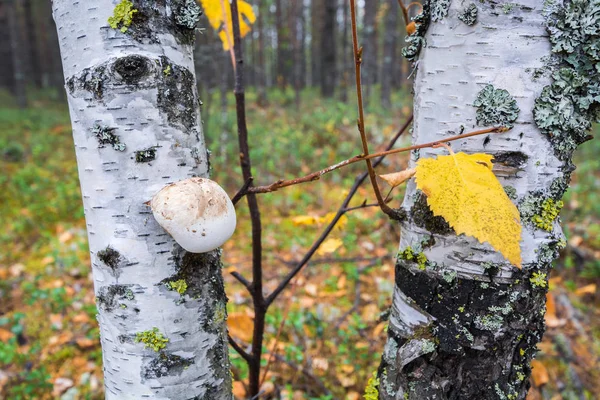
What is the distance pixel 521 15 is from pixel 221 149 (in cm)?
568

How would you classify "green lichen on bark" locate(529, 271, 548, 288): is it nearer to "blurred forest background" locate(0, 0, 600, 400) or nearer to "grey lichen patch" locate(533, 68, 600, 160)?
"grey lichen patch" locate(533, 68, 600, 160)

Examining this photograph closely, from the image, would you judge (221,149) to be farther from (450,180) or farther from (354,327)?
(450,180)

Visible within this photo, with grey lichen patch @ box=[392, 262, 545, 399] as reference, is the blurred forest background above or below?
below

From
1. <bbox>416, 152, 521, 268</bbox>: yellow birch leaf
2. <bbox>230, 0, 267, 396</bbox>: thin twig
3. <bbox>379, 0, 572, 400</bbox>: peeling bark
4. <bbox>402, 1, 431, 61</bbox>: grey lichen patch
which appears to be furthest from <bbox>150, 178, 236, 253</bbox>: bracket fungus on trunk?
<bbox>402, 1, 431, 61</bbox>: grey lichen patch

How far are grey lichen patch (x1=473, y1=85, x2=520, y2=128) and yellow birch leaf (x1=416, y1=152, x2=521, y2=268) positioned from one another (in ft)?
0.57

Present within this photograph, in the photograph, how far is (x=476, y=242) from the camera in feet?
3.20

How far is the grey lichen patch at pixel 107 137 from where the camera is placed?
2.86 ft

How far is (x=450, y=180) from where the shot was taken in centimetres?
79

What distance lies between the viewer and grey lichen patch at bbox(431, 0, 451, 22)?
95 centimetres

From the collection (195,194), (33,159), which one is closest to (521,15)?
(195,194)

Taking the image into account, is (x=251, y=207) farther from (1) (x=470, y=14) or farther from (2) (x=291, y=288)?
(2) (x=291, y=288)

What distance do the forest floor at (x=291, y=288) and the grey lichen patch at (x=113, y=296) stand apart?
0.62 m

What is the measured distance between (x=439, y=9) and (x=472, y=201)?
0.55 meters

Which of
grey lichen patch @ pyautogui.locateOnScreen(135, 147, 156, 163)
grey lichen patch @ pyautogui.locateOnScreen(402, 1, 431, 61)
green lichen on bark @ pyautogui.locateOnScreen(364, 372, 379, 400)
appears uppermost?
grey lichen patch @ pyautogui.locateOnScreen(402, 1, 431, 61)
